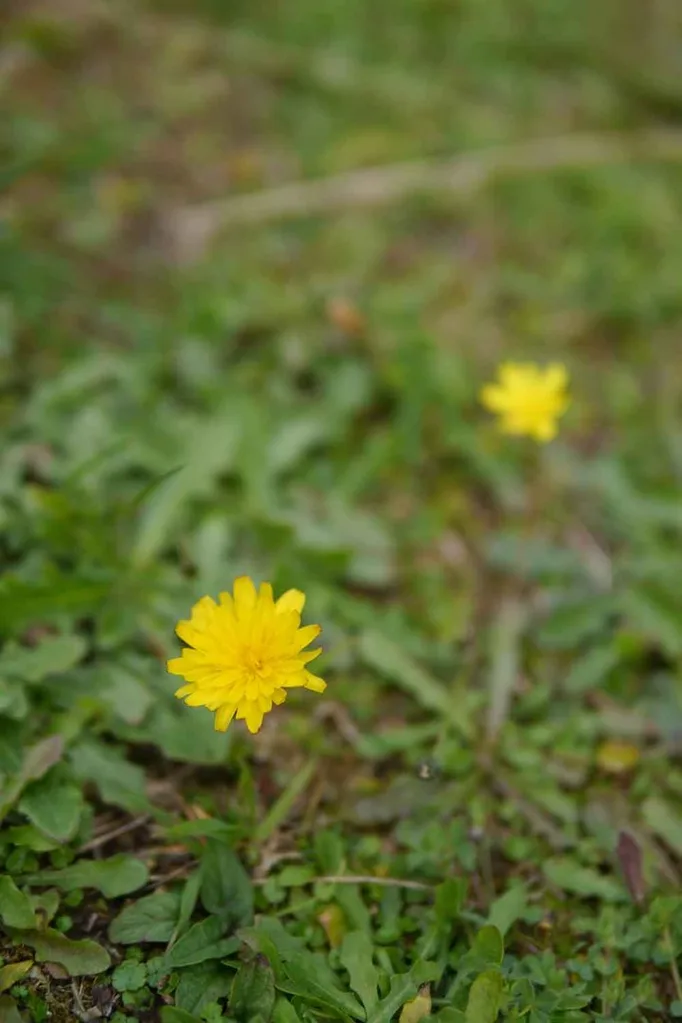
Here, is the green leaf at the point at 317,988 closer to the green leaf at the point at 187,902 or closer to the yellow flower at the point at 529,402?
the green leaf at the point at 187,902

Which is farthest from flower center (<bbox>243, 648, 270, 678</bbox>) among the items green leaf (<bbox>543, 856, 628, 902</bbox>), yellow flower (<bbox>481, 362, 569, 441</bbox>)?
yellow flower (<bbox>481, 362, 569, 441</bbox>)

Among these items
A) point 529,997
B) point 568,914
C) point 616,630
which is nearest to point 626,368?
point 616,630

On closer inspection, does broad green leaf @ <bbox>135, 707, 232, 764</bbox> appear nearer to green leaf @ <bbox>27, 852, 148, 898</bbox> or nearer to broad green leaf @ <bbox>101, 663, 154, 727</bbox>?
broad green leaf @ <bbox>101, 663, 154, 727</bbox>

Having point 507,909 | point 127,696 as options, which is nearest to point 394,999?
point 507,909

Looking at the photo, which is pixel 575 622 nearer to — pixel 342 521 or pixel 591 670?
pixel 591 670

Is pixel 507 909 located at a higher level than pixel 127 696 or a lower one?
lower

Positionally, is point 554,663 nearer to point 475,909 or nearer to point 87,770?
point 475,909
